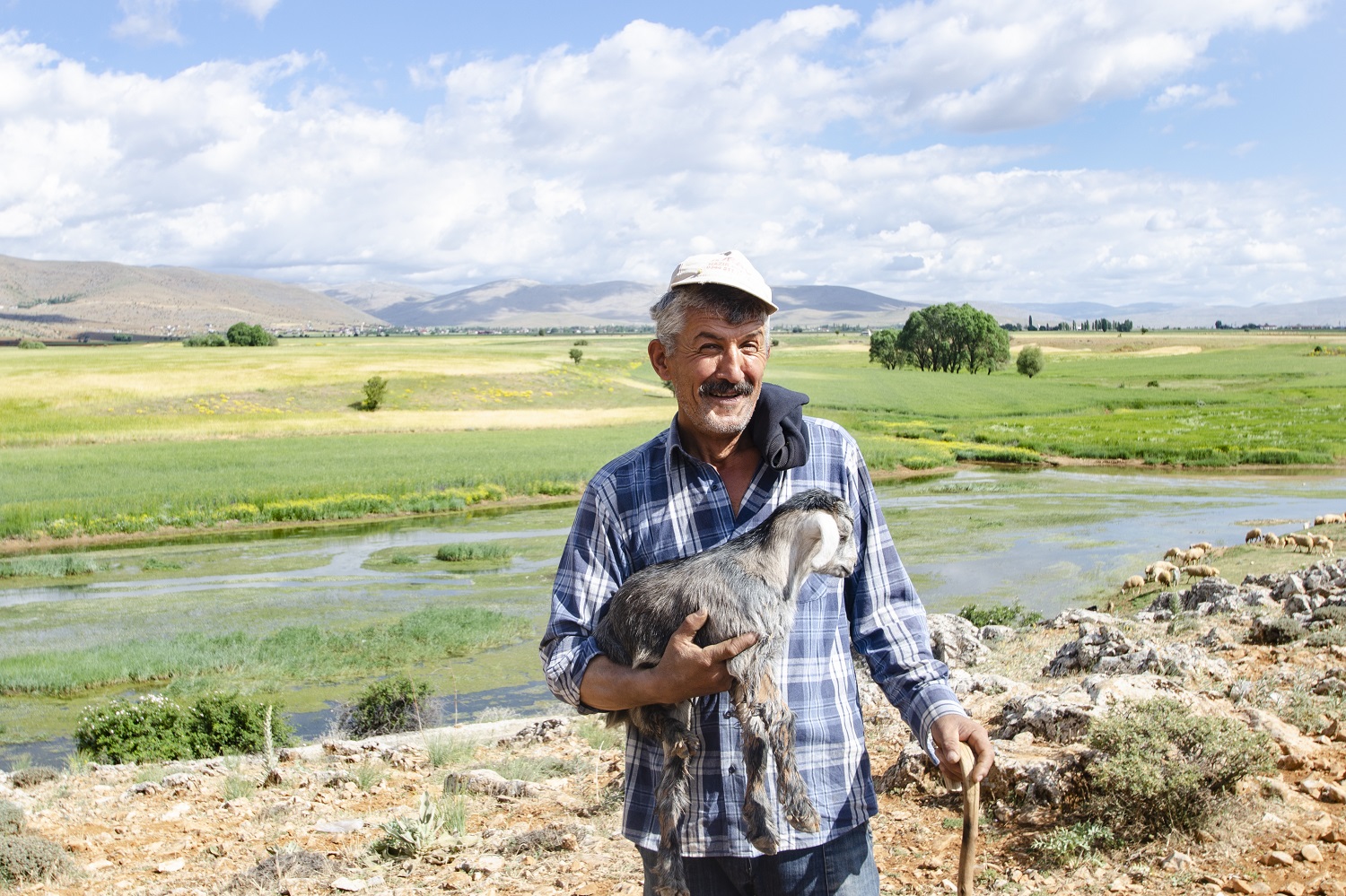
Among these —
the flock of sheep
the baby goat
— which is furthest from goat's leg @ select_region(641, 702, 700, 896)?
the flock of sheep

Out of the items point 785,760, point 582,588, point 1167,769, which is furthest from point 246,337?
point 785,760

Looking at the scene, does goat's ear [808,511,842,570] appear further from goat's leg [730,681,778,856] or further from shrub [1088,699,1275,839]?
shrub [1088,699,1275,839]

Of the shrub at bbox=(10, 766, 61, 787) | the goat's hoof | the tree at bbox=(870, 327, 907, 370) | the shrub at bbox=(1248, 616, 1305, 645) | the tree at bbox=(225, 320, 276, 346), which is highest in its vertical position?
the tree at bbox=(225, 320, 276, 346)

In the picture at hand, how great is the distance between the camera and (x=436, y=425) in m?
57.8

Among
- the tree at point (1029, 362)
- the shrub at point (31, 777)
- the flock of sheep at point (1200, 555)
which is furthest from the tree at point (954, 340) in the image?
the shrub at point (31, 777)

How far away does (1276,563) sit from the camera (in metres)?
18.9

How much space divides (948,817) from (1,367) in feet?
279

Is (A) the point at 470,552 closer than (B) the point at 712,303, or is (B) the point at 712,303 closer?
(B) the point at 712,303

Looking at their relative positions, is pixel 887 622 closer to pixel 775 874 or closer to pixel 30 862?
pixel 775 874

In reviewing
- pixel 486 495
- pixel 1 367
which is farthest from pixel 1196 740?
pixel 1 367

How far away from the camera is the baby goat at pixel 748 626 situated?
2461mm

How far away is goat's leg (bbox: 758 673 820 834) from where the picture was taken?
8.07 feet

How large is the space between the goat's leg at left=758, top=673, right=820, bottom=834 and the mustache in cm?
78

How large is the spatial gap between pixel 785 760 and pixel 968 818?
0.67m
